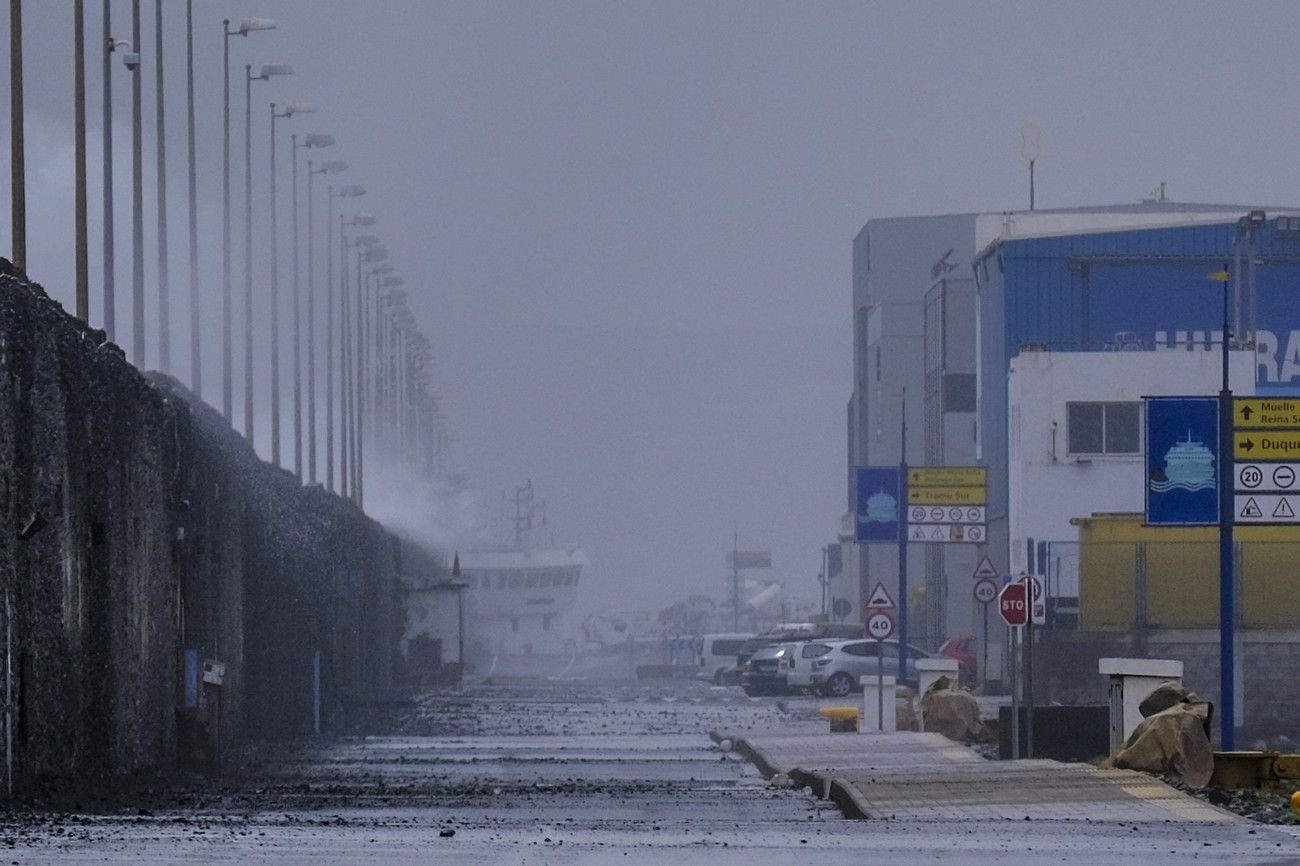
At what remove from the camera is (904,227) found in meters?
116

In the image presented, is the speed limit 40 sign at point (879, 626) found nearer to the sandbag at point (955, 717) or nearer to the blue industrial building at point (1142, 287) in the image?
the sandbag at point (955, 717)

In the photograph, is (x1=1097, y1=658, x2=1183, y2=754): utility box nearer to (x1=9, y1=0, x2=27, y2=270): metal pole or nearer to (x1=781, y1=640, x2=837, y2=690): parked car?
(x1=9, y1=0, x2=27, y2=270): metal pole

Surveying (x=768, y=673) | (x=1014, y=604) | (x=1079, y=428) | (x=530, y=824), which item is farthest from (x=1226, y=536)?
(x=768, y=673)

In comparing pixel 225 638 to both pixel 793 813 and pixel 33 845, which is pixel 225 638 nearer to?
pixel 793 813

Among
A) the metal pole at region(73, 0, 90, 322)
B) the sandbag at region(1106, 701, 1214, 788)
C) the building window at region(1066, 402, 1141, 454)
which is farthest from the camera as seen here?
the building window at region(1066, 402, 1141, 454)

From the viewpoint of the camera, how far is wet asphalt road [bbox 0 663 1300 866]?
49.6 feet

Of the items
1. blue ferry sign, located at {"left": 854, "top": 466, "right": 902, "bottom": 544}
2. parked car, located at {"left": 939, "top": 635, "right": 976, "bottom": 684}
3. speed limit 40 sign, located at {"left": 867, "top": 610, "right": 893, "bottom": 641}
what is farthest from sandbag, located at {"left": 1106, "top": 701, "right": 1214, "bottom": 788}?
parked car, located at {"left": 939, "top": 635, "right": 976, "bottom": 684}

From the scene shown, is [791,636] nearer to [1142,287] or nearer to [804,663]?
[804,663]

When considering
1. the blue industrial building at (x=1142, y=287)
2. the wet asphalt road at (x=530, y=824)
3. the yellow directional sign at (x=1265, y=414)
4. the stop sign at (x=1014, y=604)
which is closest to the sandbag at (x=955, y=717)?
the wet asphalt road at (x=530, y=824)

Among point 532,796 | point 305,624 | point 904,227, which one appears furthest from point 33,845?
point 904,227

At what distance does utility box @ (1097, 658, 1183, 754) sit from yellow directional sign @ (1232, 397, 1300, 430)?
4.29 meters

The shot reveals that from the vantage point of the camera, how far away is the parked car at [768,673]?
71.4m

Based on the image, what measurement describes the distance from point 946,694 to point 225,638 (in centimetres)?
1081

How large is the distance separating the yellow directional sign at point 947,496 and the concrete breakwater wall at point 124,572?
12.3 meters
